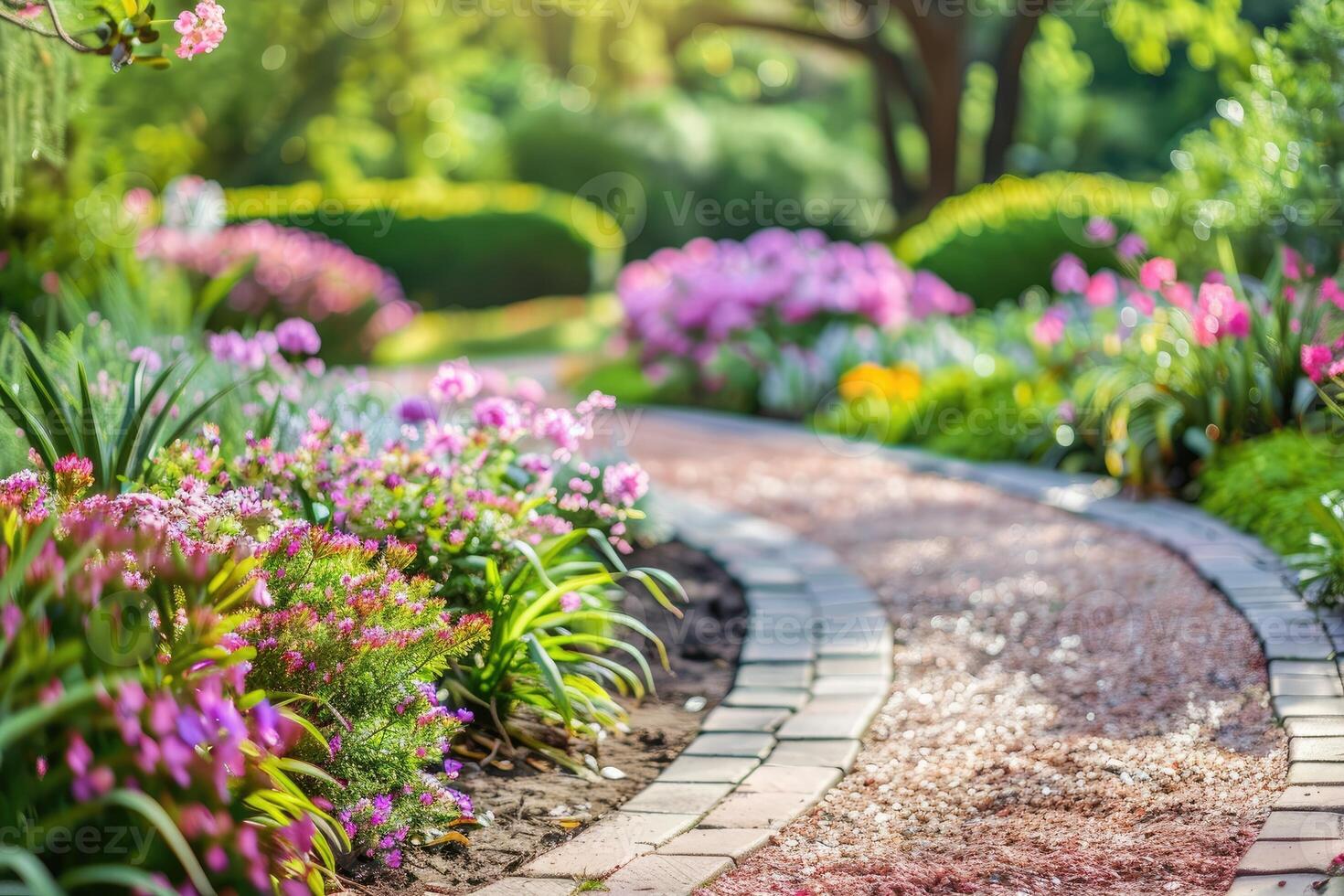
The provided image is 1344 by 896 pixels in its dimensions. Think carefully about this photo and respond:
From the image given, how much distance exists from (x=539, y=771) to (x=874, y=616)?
1667 mm

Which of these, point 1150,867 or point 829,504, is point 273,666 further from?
point 829,504

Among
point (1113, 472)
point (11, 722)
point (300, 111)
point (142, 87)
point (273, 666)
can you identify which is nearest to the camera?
point (11, 722)

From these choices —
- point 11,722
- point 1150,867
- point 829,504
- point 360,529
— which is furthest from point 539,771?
point 829,504

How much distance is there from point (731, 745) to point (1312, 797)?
1392mm

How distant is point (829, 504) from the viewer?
21.2ft

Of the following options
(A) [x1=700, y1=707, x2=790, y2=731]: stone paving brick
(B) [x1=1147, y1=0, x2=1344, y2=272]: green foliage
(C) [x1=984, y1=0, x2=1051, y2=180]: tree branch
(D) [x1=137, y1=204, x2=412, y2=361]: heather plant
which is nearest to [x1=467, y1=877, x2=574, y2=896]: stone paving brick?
(A) [x1=700, y1=707, x2=790, y2=731]: stone paving brick

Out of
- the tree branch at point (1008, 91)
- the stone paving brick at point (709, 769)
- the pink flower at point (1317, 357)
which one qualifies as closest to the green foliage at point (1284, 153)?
the pink flower at point (1317, 357)

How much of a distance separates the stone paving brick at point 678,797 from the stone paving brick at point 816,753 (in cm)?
22

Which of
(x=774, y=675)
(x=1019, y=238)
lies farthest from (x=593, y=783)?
(x=1019, y=238)

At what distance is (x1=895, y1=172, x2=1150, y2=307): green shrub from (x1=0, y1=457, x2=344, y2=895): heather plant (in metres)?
9.68

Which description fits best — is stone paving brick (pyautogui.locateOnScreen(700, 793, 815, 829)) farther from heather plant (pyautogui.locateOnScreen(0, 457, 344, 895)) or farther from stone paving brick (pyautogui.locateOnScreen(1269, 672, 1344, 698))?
stone paving brick (pyautogui.locateOnScreen(1269, 672, 1344, 698))

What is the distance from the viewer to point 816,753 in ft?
11.3

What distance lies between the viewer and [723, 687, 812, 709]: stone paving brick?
3.82 m

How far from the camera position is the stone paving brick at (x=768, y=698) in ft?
12.5
